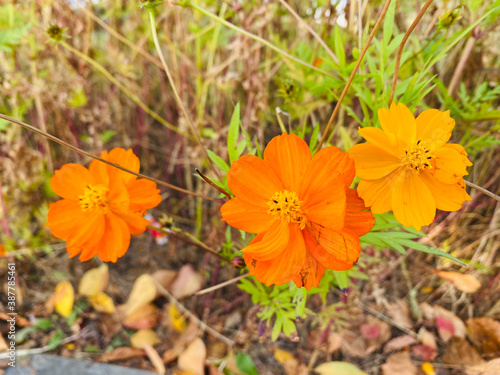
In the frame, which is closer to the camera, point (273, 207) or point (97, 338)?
point (273, 207)

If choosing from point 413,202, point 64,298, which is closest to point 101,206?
point 413,202

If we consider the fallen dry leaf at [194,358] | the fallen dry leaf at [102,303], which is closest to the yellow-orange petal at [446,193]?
the fallen dry leaf at [194,358]

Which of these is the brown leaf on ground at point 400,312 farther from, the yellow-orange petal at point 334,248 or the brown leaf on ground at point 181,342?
the yellow-orange petal at point 334,248

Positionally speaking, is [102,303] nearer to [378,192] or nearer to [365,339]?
[365,339]

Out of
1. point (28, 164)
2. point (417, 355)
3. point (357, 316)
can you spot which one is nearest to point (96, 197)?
point (28, 164)

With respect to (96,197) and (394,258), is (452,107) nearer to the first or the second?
(394,258)

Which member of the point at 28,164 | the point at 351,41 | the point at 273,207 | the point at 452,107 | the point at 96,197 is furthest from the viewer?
the point at 28,164

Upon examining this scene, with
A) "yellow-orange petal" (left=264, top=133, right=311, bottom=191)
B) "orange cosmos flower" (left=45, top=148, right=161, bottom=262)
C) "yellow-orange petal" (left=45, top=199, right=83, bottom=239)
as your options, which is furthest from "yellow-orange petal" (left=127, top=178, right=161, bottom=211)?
"yellow-orange petal" (left=264, top=133, right=311, bottom=191)
